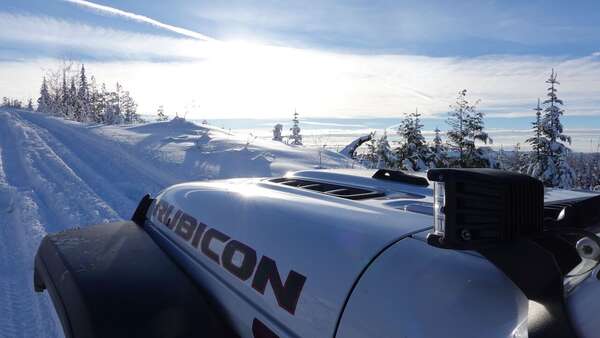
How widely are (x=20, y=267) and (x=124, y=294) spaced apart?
3331 millimetres

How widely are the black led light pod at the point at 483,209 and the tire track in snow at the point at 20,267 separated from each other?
11.1 feet

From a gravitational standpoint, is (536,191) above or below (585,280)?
above

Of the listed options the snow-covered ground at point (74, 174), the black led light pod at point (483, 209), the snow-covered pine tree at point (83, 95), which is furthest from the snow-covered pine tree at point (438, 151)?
the snow-covered pine tree at point (83, 95)

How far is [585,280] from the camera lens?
1091 millimetres

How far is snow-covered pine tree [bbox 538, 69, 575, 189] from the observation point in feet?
67.1

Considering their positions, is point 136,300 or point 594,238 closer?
point 594,238

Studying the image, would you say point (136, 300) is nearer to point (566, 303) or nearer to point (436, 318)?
point (436, 318)

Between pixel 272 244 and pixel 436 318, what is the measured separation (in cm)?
85

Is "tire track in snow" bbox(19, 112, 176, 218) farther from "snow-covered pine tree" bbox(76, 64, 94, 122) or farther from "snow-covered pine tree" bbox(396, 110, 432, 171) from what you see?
"snow-covered pine tree" bbox(76, 64, 94, 122)

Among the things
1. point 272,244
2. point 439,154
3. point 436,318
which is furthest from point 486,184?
point 439,154

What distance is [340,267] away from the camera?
151 cm

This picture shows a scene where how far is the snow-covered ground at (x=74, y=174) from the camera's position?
421 cm

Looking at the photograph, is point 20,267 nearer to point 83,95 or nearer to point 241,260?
point 241,260

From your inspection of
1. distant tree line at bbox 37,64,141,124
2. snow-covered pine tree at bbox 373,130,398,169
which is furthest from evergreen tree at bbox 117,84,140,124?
snow-covered pine tree at bbox 373,130,398,169
